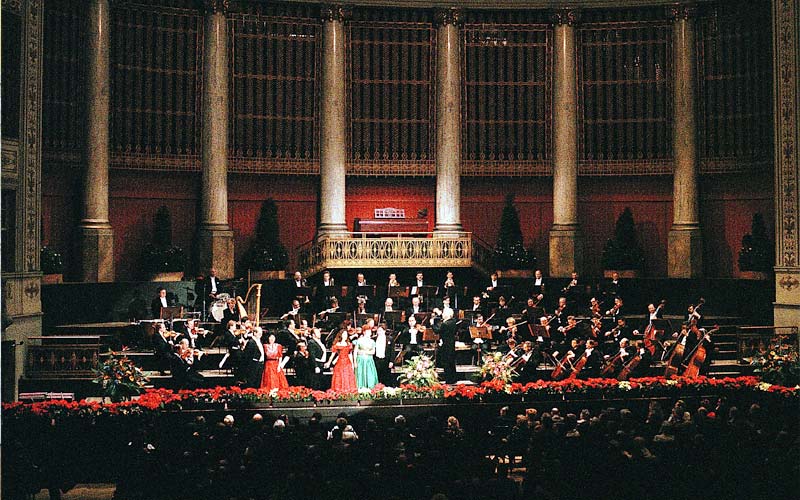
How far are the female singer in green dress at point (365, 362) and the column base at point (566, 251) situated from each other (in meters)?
10.9

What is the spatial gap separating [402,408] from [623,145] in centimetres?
1524

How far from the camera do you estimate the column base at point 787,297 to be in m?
20.0

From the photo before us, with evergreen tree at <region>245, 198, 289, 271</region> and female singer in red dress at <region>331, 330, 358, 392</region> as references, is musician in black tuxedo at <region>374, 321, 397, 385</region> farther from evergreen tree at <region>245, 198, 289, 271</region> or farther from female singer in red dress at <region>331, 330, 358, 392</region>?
evergreen tree at <region>245, 198, 289, 271</region>

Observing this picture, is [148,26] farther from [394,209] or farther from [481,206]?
[481,206]

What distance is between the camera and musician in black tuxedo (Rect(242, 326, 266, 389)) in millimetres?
15984

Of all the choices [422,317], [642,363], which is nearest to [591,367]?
[642,363]

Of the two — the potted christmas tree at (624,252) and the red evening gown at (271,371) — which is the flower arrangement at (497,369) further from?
the potted christmas tree at (624,252)

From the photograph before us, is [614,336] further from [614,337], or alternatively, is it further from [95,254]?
[95,254]

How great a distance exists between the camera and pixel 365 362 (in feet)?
54.1

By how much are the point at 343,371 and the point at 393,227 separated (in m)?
11.2

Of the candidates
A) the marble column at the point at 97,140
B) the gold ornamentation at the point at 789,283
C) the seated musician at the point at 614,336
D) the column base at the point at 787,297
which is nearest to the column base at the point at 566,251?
the column base at the point at 787,297

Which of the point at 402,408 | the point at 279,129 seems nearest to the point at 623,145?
the point at 279,129

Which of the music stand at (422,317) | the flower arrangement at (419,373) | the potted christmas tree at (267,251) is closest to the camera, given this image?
the flower arrangement at (419,373)

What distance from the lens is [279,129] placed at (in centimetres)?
2688
